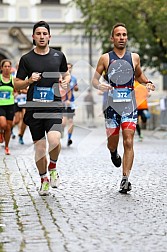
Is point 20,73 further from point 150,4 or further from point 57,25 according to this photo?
point 57,25

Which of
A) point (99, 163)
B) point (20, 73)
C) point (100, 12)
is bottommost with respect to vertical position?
point (99, 163)

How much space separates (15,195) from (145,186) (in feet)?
5.30

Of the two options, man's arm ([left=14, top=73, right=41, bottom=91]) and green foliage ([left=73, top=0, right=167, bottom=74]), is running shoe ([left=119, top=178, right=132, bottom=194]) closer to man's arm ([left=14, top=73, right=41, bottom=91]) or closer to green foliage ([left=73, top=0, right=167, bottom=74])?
man's arm ([left=14, top=73, right=41, bottom=91])

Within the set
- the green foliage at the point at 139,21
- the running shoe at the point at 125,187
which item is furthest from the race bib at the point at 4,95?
the green foliage at the point at 139,21

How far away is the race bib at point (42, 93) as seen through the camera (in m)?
8.24

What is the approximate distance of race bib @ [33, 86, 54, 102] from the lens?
8242mm

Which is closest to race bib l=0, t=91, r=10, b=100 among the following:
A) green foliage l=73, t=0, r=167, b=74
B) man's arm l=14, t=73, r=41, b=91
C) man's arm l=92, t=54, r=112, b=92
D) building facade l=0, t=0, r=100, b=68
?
man's arm l=92, t=54, r=112, b=92

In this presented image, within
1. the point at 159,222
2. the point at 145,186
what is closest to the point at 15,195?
the point at 145,186

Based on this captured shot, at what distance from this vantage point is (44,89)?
8.25 meters

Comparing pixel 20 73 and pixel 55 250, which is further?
pixel 20 73

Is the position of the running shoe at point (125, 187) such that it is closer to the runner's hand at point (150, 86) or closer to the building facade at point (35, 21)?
the runner's hand at point (150, 86)

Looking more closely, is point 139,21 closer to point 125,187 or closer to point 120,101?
point 120,101

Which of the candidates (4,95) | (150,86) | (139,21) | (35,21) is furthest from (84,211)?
(35,21)

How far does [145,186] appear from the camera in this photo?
29.6 ft
